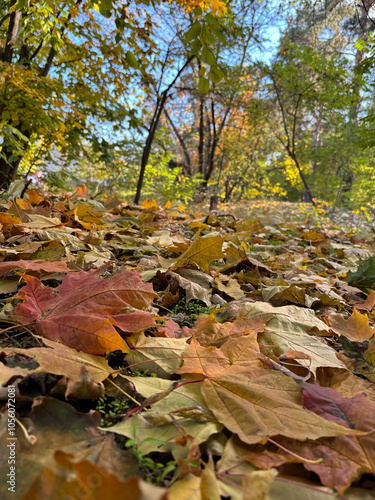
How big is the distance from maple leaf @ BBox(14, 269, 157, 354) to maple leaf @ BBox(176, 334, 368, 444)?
177 mm

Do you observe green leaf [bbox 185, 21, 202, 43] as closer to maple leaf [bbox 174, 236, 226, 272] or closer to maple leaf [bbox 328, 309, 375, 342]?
maple leaf [bbox 174, 236, 226, 272]

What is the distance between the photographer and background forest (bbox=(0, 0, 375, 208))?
2.14 metres

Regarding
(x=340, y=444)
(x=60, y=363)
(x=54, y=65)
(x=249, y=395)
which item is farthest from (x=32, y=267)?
(x=54, y=65)

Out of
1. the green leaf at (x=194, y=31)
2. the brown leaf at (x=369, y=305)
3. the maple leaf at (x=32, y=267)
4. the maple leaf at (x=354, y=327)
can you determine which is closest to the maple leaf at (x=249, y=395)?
the maple leaf at (x=354, y=327)

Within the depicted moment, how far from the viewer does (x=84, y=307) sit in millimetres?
716

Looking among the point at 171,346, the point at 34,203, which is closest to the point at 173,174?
the point at 34,203

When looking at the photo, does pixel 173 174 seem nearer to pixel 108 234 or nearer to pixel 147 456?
pixel 108 234

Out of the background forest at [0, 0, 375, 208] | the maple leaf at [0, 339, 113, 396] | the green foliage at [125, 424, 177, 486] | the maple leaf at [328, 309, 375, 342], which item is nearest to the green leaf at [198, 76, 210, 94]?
the background forest at [0, 0, 375, 208]

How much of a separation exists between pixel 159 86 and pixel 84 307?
13.2ft

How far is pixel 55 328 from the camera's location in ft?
2.20

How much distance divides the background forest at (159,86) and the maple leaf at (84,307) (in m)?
1.06

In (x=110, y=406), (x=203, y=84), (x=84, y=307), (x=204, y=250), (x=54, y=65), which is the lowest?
(x=110, y=406)

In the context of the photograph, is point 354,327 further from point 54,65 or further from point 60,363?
point 54,65

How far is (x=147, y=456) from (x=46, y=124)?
2.62 meters
